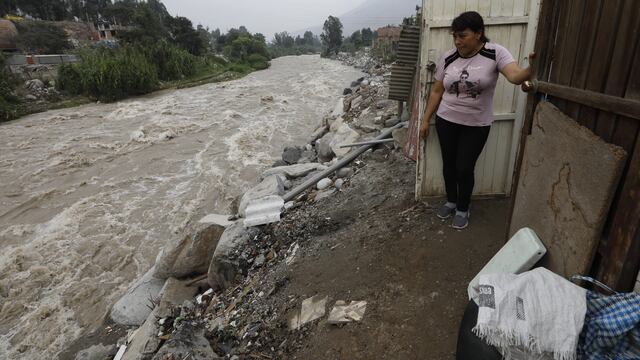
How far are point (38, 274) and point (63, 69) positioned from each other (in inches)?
711

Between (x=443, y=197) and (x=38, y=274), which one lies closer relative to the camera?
(x=443, y=197)

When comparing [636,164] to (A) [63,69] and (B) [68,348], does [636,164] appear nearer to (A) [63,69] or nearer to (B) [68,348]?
(B) [68,348]

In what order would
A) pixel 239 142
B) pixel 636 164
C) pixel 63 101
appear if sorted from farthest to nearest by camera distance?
pixel 63 101 < pixel 239 142 < pixel 636 164

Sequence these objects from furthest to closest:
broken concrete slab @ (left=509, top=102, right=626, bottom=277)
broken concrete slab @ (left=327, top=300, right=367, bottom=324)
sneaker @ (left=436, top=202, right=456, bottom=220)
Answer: sneaker @ (left=436, top=202, right=456, bottom=220)
broken concrete slab @ (left=327, top=300, right=367, bottom=324)
broken concrete slab @ (left=509, top=102, right=626, bottom=277)

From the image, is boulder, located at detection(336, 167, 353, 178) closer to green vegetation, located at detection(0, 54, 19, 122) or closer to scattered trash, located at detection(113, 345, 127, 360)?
scattered trash, located at detection(113, 345, 127, 360)

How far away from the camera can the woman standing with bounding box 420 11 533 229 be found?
237 centimetres

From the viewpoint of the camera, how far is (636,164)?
4.33 feet

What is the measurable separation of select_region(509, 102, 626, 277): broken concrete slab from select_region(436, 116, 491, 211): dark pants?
1.80 feet

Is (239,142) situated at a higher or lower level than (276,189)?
lower

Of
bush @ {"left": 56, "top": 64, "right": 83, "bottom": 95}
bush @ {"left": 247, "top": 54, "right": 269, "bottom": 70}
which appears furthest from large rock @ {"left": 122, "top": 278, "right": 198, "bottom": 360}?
bush @ {"left": 247, "top": 54, "right": 269, "bottom": 70}

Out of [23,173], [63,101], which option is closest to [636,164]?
[23,173]

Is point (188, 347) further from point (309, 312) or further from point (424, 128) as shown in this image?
point (424, 128)

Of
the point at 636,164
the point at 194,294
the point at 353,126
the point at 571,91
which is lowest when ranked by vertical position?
the point at 194,294

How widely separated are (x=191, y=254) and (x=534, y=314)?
347 centimetres
